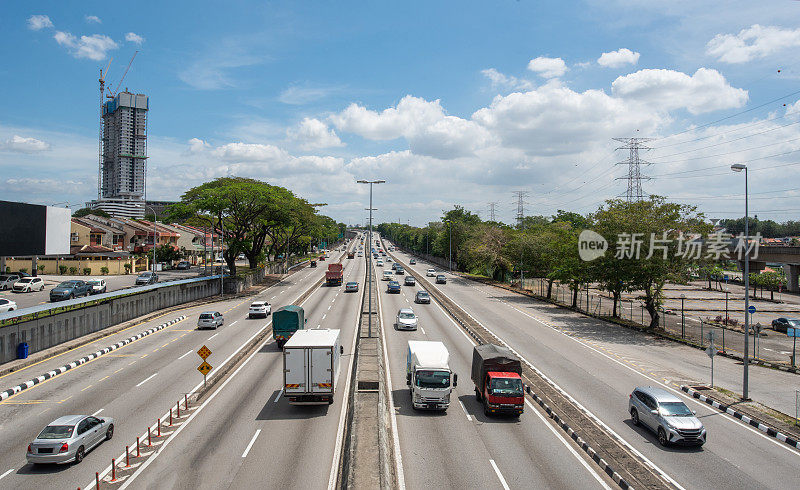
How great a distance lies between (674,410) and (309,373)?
14.2m

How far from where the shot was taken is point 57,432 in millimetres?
15203

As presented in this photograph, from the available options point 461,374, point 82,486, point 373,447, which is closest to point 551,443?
point 373,447

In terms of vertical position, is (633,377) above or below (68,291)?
below

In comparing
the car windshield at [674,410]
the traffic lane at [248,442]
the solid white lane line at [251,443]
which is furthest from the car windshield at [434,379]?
the car windshield at [674,410]

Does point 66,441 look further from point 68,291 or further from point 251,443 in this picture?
point 68,291

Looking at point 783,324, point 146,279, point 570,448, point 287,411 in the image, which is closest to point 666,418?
point 570,448

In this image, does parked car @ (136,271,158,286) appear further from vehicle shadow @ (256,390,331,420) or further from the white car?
vehicle shadow @ (256,390,331,420)

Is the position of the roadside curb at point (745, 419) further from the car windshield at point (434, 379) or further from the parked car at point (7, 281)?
the parked car at point (7, 281)

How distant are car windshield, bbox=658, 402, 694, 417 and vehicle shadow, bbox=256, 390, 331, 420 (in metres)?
13.2

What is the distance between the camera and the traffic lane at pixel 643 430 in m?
15.3

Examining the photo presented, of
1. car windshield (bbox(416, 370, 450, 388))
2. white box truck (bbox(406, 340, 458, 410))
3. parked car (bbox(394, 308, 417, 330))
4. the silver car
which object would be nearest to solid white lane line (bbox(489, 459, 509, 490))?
white box truck (bbox(406, 340, 458, 410))

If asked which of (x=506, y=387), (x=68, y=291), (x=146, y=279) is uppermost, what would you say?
(x=146, y=279)

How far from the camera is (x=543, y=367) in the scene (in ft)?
93.1

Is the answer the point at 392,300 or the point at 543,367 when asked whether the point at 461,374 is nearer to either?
the point at 543,367
